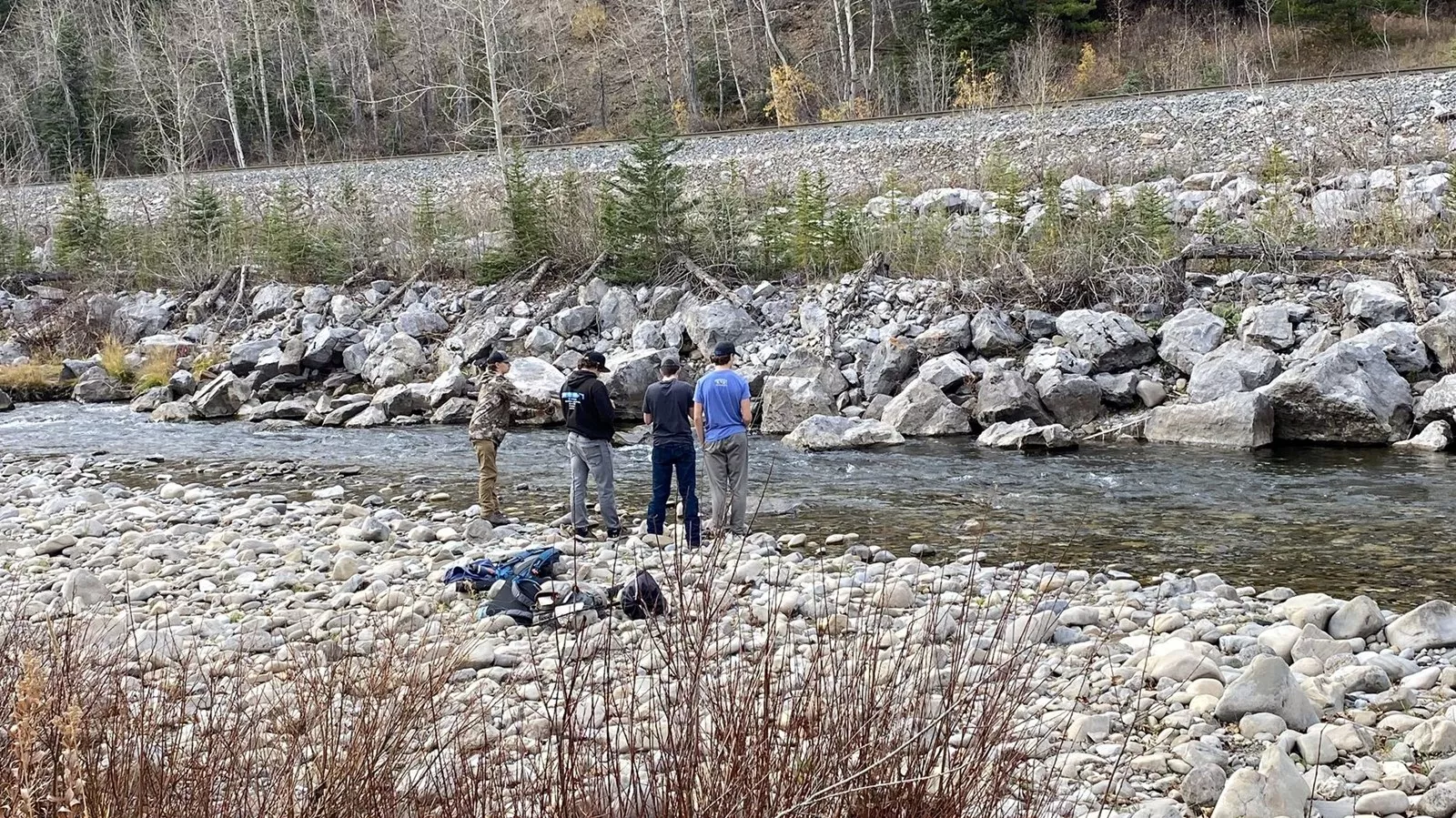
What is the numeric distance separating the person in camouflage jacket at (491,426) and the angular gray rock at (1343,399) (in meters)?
9.80

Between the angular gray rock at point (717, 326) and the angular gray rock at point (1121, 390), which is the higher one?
the angular gray rock at point (717, 326)

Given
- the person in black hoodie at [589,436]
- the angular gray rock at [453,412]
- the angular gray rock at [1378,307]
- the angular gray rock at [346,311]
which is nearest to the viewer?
the person in black hoodie at [589,436]

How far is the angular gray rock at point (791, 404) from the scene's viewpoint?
55.7 ft

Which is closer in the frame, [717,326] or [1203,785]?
[1203,785]

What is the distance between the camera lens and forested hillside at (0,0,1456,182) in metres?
37.5

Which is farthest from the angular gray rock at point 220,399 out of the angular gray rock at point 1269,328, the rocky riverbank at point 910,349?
the angular gray rock at point 1269,328

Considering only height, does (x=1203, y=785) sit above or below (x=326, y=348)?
below

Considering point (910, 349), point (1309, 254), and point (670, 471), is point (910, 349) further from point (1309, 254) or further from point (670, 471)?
point (670, 471)

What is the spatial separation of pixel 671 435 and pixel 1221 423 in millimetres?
8117

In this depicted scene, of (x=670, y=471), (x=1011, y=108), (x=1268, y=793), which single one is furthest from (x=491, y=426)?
(x=1011, y=108)

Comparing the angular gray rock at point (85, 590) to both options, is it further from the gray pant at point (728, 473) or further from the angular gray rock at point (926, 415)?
the angular gray rock at point (926, 415)

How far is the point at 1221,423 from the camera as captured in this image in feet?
46.1

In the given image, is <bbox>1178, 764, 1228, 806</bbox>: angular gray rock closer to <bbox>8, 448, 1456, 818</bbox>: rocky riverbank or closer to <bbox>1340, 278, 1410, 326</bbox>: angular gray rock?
<bbox>8, 448, 1456, 818</bbox>: rocky riverbank

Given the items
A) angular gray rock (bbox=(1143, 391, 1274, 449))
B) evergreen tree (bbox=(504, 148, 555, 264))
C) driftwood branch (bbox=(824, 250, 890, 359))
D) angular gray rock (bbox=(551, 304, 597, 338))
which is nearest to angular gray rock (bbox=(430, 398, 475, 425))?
angular gray rock (bbox=(551, 304, 597, 338))
